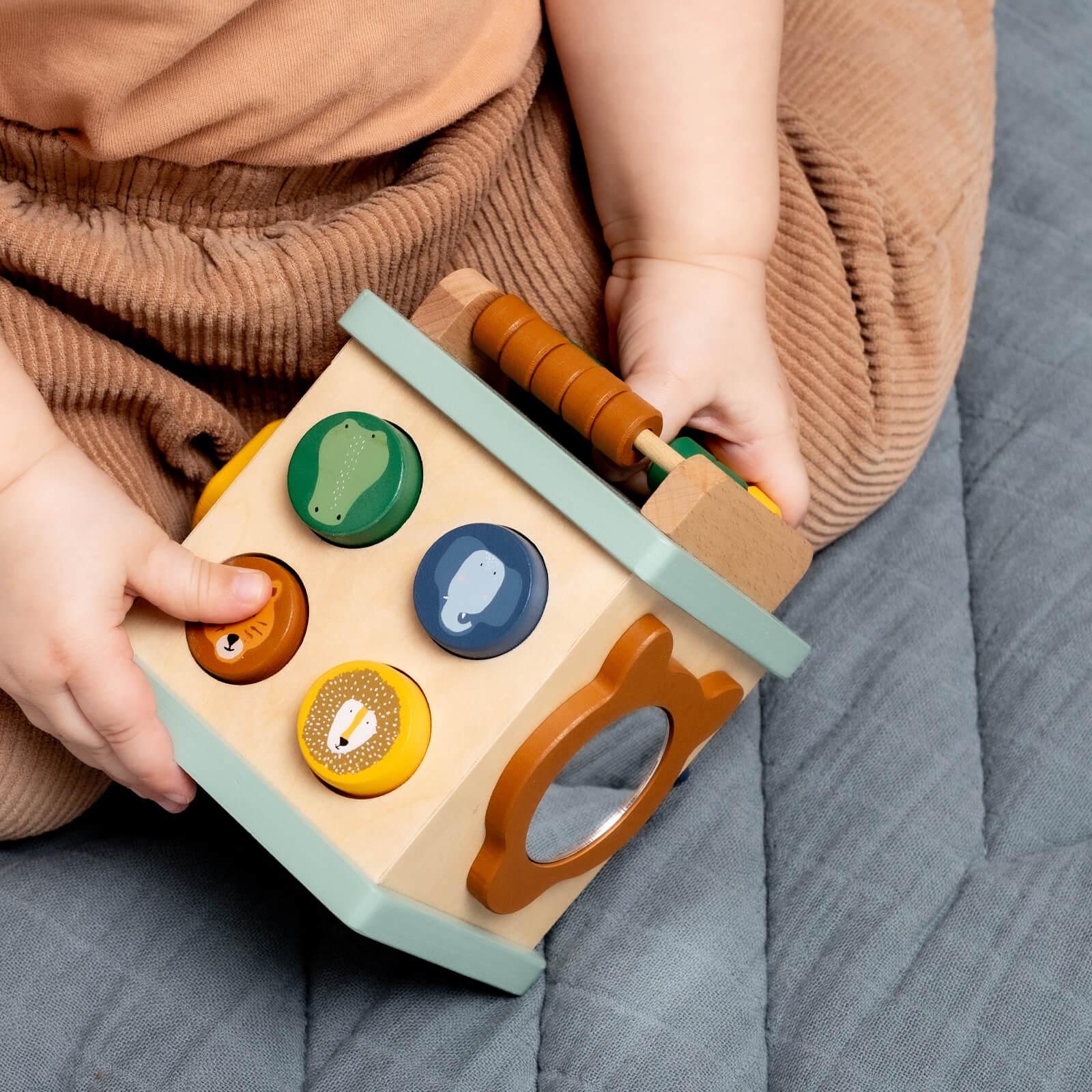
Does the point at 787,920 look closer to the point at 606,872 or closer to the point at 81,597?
the point at 606,872

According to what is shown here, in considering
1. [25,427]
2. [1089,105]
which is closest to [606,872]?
[25,427]

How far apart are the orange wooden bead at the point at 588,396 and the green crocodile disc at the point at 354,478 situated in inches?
2.9

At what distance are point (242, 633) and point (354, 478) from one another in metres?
0.09

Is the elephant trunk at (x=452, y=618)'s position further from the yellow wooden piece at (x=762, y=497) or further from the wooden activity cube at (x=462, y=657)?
the yellow wooden piece at (x=762, y=497)

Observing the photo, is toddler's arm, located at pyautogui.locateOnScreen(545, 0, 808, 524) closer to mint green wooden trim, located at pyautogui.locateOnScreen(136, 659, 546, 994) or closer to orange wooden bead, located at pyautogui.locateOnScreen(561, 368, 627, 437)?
orange wooden bead, located at pyautogui.locateOnScreen(561, 368, 627, 437)

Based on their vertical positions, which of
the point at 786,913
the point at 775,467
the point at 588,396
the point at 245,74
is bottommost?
the point at 786,913

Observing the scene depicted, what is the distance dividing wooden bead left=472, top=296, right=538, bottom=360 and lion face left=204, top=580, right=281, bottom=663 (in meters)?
0.15

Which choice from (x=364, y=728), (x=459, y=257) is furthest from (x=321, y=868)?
(x=459, y=257)

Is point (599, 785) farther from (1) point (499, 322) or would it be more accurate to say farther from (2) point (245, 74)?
(2) point (245, 74)

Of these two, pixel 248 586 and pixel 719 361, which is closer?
pixel 248 586

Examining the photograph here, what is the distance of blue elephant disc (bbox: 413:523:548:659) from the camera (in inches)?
17.1

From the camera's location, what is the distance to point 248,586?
0.47 m

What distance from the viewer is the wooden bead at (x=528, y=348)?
1.67 feet

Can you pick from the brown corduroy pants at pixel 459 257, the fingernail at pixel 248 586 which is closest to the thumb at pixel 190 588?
the fingernail at pixel 248 586
